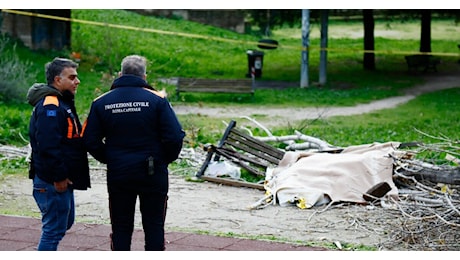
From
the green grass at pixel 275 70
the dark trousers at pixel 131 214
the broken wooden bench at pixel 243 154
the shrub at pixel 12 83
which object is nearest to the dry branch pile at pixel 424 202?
the broken wooden bench at pixel 243 154

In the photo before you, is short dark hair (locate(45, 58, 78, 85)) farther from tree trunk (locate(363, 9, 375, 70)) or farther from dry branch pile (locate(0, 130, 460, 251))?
tree trunk (locate(363, 9, 375, 70))

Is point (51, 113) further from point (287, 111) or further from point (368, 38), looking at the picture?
point (368, 38)

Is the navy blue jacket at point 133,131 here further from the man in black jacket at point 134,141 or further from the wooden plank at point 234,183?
the wooden plank at point 234,183

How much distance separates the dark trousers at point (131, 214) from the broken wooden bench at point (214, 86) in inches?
683

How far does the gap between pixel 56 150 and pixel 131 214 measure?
0.72 metres

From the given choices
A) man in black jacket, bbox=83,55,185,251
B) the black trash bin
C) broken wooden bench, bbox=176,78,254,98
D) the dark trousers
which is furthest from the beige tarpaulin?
the black trash bin

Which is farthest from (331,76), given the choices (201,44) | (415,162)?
(415,162)

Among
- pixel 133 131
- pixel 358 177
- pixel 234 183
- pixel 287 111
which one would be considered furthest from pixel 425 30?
pixel 133 131

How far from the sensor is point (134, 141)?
654 centimetres

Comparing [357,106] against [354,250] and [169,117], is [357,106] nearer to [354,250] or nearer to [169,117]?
[354,250]

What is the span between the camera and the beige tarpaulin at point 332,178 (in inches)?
420

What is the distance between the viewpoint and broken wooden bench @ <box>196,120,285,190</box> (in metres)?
12.5

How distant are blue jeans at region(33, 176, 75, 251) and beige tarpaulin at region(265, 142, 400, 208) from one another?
13.9 ft

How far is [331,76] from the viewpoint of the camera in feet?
101
